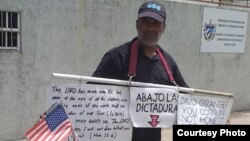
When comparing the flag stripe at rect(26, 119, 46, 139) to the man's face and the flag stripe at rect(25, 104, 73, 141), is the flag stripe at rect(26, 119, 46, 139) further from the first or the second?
the man's face

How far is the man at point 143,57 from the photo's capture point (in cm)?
308

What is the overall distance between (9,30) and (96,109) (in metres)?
3.73

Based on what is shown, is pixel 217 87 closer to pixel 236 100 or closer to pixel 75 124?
pixel 236 100

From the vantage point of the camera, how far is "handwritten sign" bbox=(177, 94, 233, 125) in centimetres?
341

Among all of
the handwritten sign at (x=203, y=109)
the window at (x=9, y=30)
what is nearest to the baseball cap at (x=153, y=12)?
the handwritten sign at (x=203, y=109)

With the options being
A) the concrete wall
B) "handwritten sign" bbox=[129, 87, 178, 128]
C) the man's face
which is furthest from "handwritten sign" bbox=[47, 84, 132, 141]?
the concrete wall

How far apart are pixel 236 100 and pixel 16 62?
6.05 meters

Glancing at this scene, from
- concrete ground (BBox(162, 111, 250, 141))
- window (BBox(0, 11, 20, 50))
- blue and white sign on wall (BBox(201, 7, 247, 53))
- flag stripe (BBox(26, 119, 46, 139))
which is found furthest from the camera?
blue and white sign on wall (BBox(201, 7, 247, 53))

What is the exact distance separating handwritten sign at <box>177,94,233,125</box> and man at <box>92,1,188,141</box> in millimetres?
311

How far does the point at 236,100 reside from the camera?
10.7 metres

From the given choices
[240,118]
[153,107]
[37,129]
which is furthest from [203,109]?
[240,118]

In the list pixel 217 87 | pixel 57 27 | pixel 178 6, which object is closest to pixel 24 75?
pixel 57 27

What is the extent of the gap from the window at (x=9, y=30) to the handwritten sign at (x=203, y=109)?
12.2 ft

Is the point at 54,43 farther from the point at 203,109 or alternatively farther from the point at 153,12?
the point at 153,12
